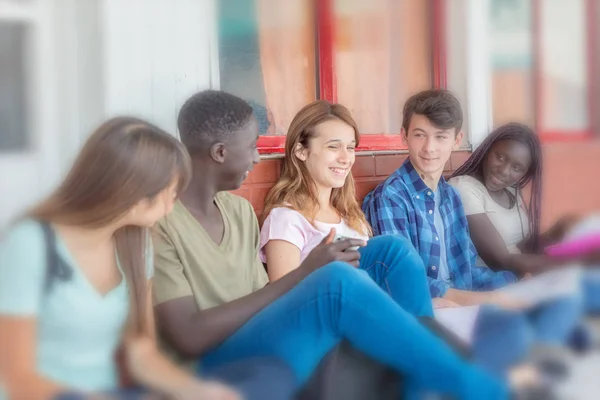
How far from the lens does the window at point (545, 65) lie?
10.5 ft

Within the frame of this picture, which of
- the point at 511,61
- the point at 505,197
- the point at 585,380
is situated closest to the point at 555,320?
the point at 585,380

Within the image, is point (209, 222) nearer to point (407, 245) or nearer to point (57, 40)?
point (407, 245)

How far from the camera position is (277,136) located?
2.44 m

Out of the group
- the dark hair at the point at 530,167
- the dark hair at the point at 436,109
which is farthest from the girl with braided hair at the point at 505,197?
the dark hair at the point at 436,109

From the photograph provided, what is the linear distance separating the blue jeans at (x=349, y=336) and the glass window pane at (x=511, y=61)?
1.99 m

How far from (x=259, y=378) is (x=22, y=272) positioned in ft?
1.60

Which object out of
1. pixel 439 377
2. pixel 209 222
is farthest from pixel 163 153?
pixel 439 377

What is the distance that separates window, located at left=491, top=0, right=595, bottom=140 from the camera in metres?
3.21

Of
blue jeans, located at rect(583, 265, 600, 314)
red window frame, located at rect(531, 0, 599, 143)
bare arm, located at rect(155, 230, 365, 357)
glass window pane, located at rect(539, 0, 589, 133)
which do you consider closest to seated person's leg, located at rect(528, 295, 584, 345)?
blue jeans, located at rect(583, 265, 600, 314)

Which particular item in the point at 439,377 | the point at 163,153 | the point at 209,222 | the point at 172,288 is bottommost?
the point at 439,377

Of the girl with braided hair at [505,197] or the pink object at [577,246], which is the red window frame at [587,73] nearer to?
the girl with braided hair at [505,197]

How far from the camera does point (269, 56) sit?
248 centimetres

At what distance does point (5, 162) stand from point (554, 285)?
4.91ft

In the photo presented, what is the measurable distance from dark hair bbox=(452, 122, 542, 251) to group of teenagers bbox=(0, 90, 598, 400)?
545mm
